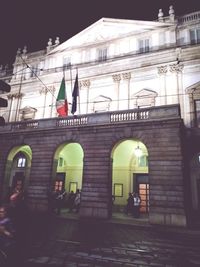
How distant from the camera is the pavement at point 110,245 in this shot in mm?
7551

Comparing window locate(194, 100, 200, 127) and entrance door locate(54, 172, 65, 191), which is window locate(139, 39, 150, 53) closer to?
window locate(194, 100, 200, 127)

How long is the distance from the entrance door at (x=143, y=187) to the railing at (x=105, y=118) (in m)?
6.26

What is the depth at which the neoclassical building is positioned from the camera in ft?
51.2

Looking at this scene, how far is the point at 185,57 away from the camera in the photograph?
21.6 metres

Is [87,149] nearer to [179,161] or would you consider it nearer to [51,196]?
[51,196]

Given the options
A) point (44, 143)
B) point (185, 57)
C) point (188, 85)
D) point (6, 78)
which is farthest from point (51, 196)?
point (6, 78)

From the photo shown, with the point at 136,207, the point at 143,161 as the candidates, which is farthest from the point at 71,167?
the point at 136,207

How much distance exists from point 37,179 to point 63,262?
39.7 feet

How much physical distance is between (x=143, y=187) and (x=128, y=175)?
1.71 meters

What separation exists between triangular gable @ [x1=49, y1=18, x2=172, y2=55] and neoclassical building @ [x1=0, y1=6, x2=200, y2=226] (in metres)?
0.11

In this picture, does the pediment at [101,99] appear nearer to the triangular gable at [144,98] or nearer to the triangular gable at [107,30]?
the triangular gable at [144,98]

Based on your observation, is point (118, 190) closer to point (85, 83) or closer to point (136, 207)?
point (136, 207)

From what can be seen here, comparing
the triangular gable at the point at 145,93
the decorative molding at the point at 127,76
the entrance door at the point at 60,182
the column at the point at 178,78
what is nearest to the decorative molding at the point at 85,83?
the decorative molding at the point at 127,76

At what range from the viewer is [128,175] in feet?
67.5
